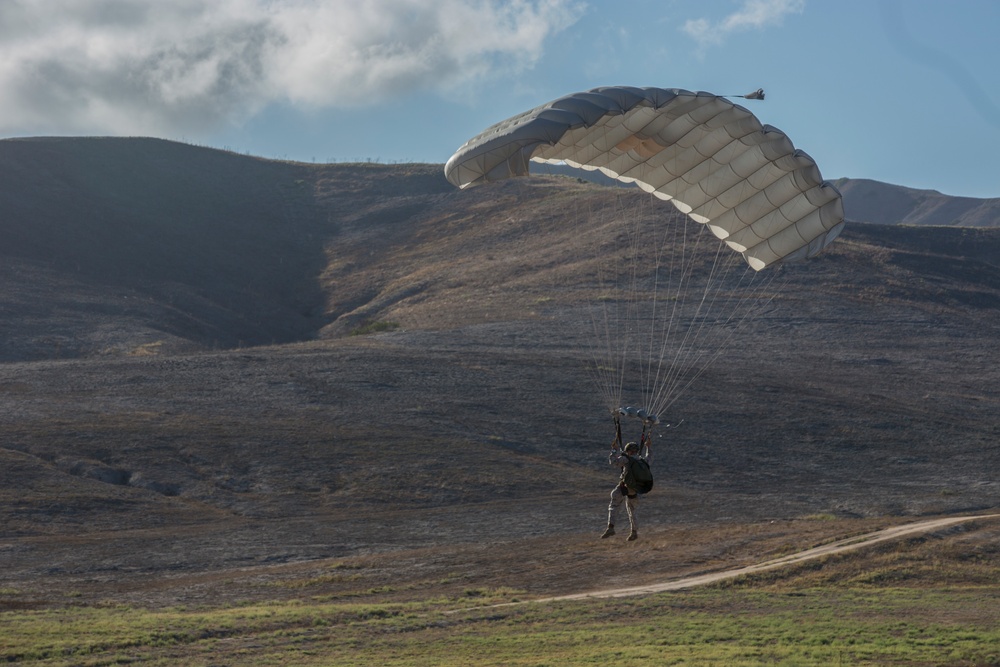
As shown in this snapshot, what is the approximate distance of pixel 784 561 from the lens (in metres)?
18.1

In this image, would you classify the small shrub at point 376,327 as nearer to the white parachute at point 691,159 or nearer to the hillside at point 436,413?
the hillside at point 436,413

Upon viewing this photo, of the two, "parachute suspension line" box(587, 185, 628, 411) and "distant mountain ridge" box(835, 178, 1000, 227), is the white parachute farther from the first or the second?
"distant mountain ridge" box(835, 178, 1000, 227)

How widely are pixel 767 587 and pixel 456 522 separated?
9.09m

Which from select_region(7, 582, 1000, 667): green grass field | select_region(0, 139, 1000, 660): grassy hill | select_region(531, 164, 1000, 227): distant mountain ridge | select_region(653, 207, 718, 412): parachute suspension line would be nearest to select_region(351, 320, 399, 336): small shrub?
select_region(0, 139, 1000, 660): grassy hill

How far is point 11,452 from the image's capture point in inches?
1088

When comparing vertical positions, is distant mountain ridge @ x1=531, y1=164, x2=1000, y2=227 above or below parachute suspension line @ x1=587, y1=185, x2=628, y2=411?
above

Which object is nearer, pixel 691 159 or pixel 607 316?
pixel 691 159

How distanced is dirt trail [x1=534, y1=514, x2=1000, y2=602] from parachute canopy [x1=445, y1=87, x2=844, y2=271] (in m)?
4.75

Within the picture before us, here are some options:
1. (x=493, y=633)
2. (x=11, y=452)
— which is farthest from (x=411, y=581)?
(x=11, y=452)

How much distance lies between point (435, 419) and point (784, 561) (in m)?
16.4

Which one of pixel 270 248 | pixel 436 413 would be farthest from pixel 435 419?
pixel 270 248

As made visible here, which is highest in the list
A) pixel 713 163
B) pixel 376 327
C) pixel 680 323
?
pixel 713 163

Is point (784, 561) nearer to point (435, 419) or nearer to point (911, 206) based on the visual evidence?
point (435, 419)

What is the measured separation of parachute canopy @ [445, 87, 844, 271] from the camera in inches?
659
